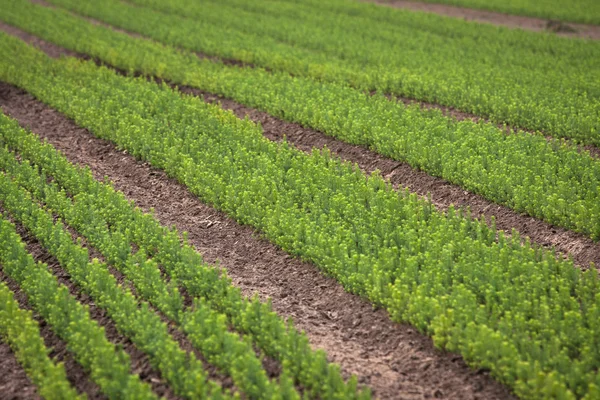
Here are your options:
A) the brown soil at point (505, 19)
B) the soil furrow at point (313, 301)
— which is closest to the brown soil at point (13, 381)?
the soil furrow at point (313, 301)

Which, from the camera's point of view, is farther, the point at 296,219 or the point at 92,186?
the point at 92,186

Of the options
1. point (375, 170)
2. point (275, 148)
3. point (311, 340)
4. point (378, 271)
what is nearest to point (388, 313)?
point (378, 271)

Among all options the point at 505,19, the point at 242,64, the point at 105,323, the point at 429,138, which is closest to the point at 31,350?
the point at 105,323

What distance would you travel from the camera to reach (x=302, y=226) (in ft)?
28.0

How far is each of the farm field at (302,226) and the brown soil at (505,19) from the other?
4697mm

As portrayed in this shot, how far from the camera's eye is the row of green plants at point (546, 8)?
22547mm

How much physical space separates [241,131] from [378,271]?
5.43 metres

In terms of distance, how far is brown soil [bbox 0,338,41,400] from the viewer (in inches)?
248

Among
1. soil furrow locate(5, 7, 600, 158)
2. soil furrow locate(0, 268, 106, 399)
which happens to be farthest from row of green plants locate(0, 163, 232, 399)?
soil furrow locate(5, 7, 600, 158)

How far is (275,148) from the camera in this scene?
36.6ft

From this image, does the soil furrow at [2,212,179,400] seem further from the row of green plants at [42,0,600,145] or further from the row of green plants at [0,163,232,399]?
the row of green plants at [42,0,600,145]

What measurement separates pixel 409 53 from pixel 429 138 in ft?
21.2

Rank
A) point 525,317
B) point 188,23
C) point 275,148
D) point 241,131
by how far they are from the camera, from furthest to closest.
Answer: point 188,23
point 241,131
point 275,148
point 525,317

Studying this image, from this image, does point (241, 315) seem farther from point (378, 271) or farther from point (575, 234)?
point (575, 234)
